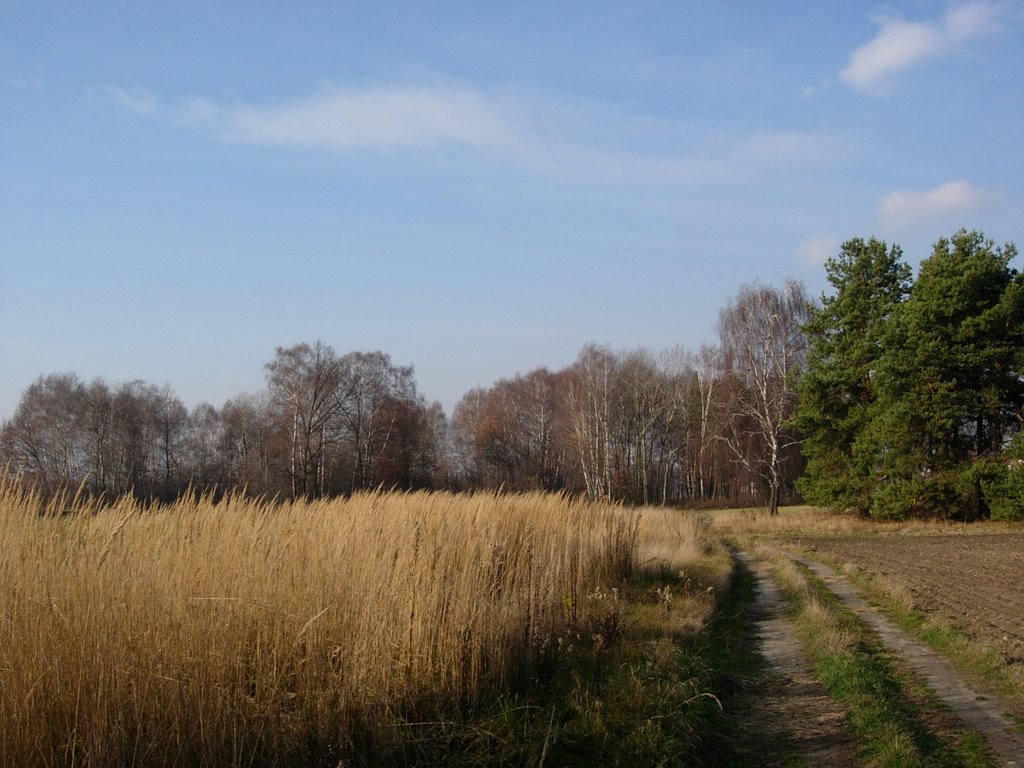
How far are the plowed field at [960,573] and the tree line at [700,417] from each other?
600 centimetres

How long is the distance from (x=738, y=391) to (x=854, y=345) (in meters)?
12.7

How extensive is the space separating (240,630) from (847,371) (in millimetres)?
37254

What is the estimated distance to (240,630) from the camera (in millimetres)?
4473

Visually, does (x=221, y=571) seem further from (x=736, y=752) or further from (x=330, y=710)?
(x=736, y=752)

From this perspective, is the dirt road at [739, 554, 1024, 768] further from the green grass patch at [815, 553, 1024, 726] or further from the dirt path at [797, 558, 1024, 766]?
the green grass patch at [815, 553, 1024, 726]

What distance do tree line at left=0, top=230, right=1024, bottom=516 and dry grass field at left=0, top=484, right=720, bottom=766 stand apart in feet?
19.0

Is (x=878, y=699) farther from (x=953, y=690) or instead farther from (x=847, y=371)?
(x=847, y=371)

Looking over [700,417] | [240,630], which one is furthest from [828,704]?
[700,417]

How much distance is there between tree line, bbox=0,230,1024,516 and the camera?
31.1m

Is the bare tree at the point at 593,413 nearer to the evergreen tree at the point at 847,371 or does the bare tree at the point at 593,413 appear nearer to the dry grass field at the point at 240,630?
the evergreen tree at the point at 847,371

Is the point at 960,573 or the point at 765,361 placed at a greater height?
the point at 765,361

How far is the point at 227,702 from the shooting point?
399 centimetres

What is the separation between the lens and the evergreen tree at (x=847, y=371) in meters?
36.7

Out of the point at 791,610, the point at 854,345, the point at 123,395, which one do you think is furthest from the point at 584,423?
the point at 791,610
